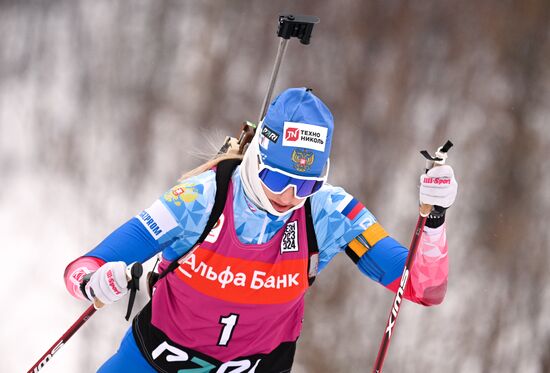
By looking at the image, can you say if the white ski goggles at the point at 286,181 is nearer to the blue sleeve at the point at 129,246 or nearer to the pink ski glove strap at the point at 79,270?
the blue sleeve at the point at 129,246

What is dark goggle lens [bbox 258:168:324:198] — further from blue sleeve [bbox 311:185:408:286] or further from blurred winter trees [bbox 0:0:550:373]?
blurred winter trees [bbox 0:0:550:373]

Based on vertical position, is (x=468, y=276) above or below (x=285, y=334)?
below

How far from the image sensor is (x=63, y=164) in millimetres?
5426

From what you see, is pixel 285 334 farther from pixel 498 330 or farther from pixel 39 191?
→ pixel 39 191

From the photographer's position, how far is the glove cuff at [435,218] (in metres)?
2.42

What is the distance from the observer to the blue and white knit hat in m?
2.30

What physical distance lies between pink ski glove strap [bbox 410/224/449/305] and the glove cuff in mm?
12

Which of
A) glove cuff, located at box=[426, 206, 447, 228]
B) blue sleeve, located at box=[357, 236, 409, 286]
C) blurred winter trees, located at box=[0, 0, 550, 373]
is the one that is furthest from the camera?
blurred winter trees, located at box=[0, 0, 550, 373]

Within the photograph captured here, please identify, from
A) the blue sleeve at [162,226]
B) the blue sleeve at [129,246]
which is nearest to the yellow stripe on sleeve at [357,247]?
the blue sleeve at [162,226]

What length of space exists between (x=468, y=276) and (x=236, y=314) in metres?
2.67

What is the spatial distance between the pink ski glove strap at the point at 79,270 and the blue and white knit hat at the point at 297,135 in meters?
0.57

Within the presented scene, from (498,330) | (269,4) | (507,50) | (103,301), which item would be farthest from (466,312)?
(103,301)

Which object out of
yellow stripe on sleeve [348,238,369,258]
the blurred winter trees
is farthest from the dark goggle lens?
the blurred winter trees

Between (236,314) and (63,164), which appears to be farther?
(63,164)
